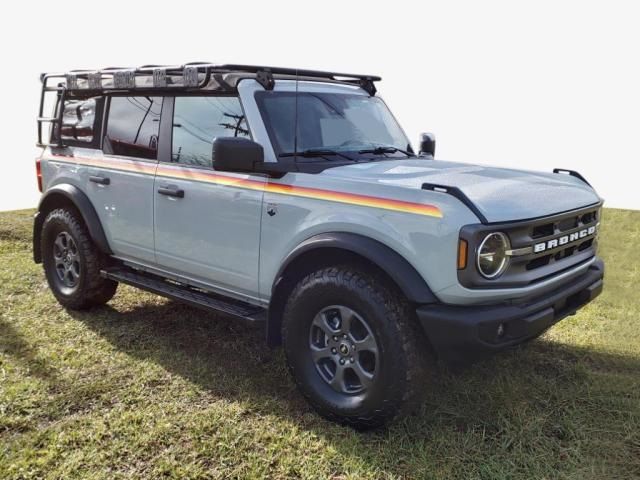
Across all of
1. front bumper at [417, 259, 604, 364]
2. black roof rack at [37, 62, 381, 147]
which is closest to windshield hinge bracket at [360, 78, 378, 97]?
black roof rack at [37, 62, 381, 147]

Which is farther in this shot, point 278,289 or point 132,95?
point 132,95

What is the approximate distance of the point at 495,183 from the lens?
3.47m

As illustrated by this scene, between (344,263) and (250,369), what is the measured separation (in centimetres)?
131

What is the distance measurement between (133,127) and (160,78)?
62cm

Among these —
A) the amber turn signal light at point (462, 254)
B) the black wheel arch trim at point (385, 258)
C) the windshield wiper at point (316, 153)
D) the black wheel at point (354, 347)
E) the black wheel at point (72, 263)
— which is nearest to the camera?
the amber turn signal light at point (462, 254)

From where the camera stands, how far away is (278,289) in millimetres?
3637

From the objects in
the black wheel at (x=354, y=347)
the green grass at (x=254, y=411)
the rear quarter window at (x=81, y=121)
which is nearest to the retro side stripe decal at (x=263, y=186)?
the rear quarter window at (x=81, y=121)

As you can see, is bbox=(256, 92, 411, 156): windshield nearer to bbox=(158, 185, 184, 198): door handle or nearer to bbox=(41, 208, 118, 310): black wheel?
bbox=(158, 185, 184, 198): door handle

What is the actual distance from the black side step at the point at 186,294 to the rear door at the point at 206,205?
0.10 meters

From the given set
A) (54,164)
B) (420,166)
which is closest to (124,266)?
(54,164)

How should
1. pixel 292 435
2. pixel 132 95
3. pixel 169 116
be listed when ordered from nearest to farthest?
pixel 292 435 → pixel 169 116 → pixel 132 95

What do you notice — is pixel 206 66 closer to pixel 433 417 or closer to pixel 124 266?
pixel 124 266

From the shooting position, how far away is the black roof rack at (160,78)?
13.2 feet

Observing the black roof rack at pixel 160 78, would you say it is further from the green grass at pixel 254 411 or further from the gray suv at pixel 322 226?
the green grass at pixel 254 411
